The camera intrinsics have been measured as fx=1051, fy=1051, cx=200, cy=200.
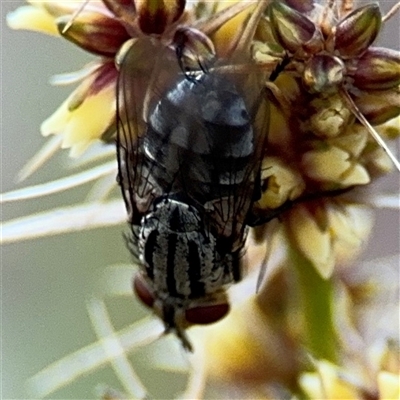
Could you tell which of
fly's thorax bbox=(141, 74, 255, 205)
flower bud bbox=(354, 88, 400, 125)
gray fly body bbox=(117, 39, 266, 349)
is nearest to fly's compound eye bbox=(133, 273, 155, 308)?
gray fly body bbox=(117, 39, 266, 349)

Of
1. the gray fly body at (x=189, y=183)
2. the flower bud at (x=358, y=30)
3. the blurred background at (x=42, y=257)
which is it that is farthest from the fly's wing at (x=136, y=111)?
the blurred background at (x=42, y=257)

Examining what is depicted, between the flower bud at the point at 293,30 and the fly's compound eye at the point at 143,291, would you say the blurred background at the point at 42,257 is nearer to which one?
the fly's compound eye at the point at 143,291

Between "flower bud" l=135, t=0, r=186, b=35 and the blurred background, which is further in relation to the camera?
the blurred background

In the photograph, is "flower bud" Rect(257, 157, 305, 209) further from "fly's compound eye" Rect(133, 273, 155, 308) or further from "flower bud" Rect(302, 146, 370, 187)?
"fly's compound eye" Rect(133, 273, 155, 308)

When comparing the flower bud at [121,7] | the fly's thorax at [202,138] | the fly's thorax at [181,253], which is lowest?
the fly's thorax at [181,253]

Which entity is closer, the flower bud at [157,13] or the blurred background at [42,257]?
the flower bud at [157,13]

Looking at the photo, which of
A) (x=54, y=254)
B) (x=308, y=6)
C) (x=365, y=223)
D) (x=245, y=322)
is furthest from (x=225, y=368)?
(x=54, y=254)

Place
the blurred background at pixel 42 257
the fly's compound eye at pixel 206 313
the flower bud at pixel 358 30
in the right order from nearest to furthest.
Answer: the flower bud at pixel 358 30 → the fly's compound eye at pixel 206 313 → the blurred background at pixel 42 257
